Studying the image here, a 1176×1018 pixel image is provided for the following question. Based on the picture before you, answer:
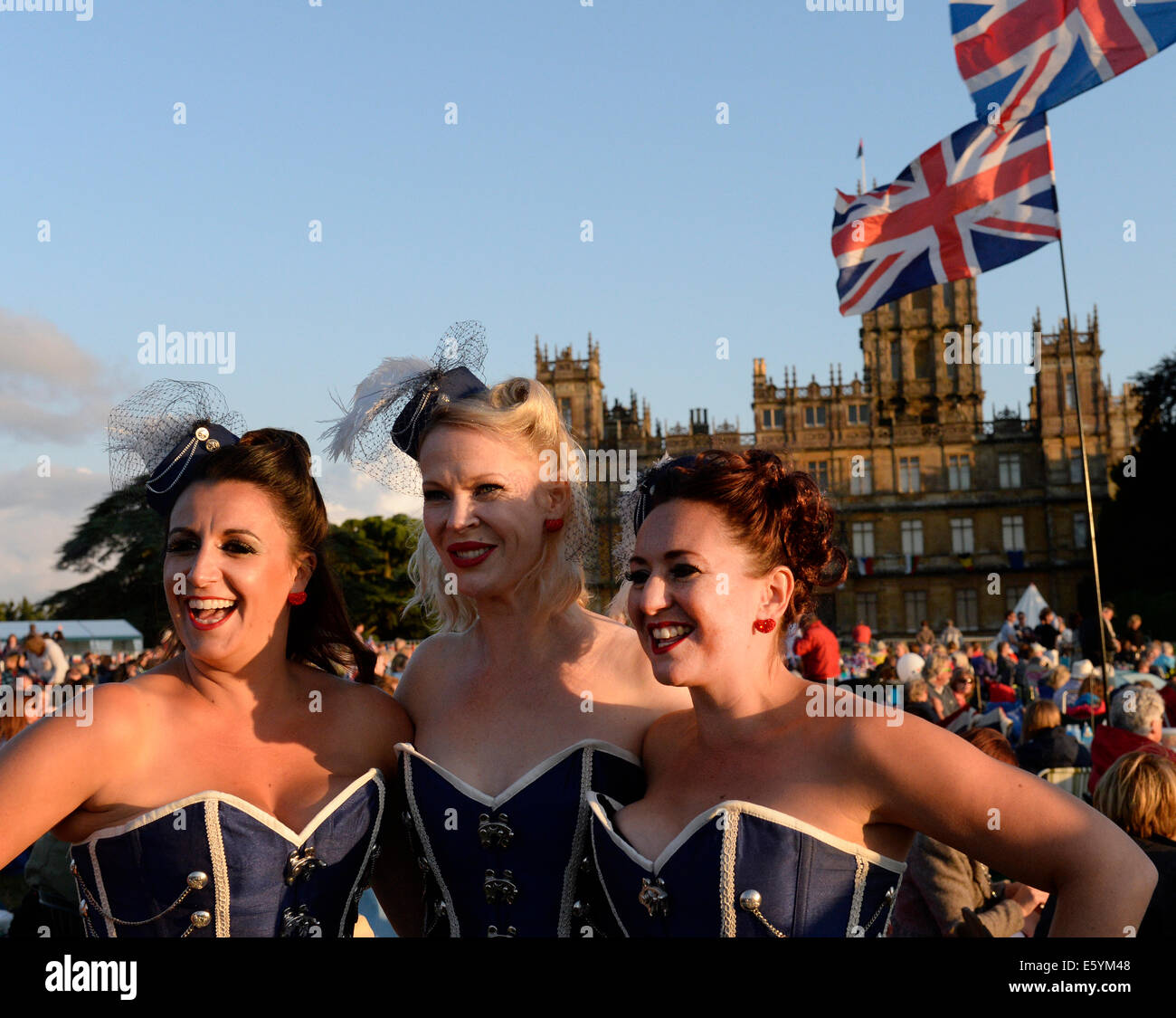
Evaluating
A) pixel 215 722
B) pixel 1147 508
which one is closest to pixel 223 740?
pixel 215 722

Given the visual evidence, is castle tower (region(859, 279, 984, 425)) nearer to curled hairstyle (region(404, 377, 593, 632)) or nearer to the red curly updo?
curled hairstyle (region(404, 377, 593, 632))

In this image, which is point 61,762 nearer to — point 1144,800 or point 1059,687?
point 1144,800

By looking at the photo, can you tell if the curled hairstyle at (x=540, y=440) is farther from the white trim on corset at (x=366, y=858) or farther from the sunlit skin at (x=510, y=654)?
the white trim on corset at (x=366, y=858)

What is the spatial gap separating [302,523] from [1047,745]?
18.7ft

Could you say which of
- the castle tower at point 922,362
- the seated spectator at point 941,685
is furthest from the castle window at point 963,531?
the seated spectator at point 941,685

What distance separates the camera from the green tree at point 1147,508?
34.0m

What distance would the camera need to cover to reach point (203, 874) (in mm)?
→ 2307

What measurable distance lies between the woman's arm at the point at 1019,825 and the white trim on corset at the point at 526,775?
657mm

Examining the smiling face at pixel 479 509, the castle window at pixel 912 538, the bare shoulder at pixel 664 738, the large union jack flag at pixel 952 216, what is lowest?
the bare shoulder at pixel 664 738

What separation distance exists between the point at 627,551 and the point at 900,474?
4986cm

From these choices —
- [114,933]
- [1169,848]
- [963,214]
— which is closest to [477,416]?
[114,933]

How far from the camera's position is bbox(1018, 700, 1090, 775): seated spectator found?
274 inches

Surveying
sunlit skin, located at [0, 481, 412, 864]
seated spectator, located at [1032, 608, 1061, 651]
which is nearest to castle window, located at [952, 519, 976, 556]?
seated spectator, located at [1032, 608, 1061, 651]

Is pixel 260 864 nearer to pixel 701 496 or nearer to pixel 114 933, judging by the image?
pixel 114 933
